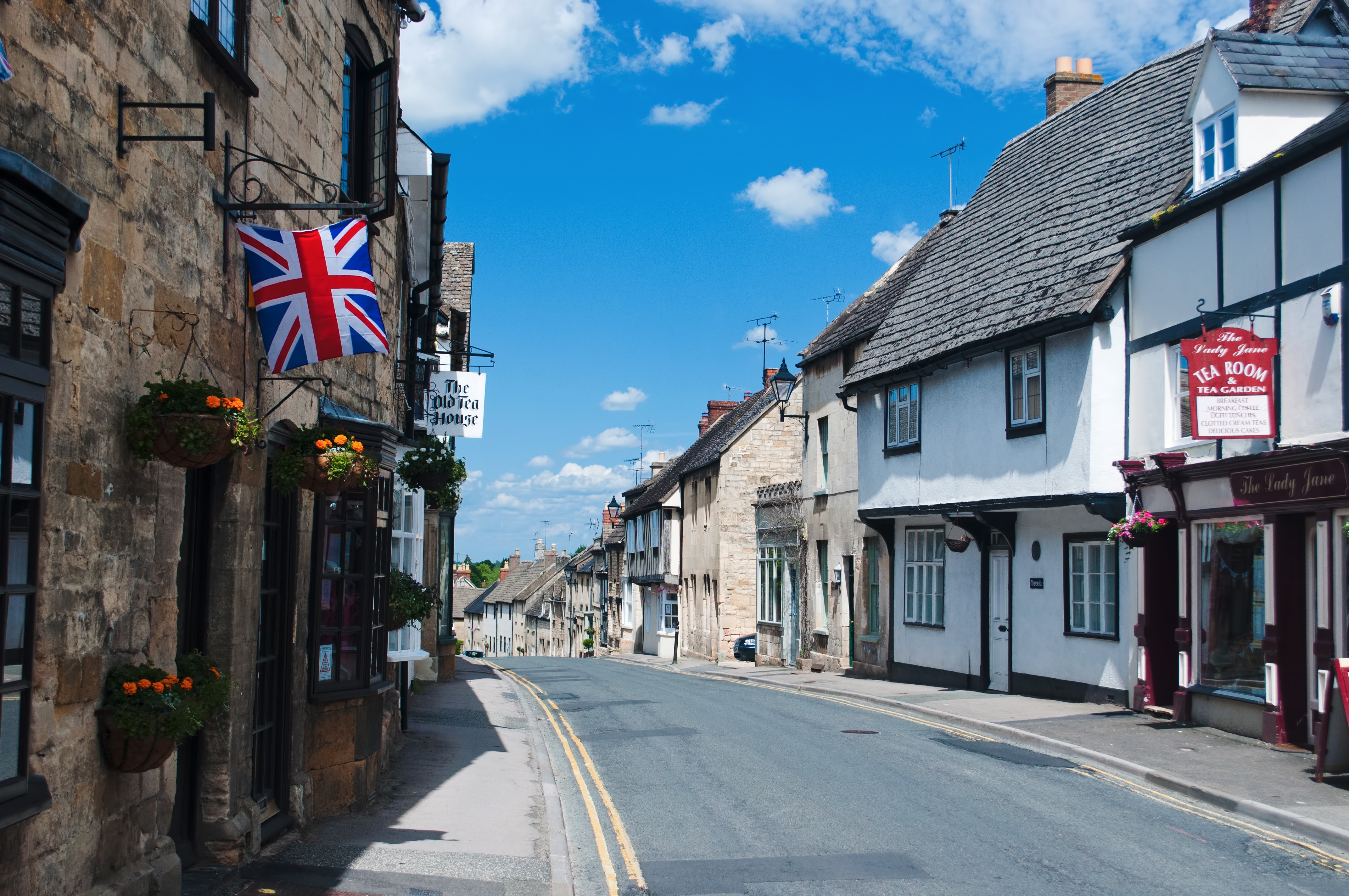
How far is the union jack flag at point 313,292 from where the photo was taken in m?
7.62

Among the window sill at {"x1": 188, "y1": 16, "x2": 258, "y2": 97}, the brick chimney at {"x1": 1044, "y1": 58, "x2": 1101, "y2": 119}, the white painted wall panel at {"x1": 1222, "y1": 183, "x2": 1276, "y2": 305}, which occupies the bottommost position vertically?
the window sill at {"x1": 188, "y1": 16, "x2": 258, "y2": 97}

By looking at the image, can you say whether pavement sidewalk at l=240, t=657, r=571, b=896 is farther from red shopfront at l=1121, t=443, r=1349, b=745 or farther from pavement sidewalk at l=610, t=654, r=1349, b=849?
red shopfront at l=1121, t=443, r=1349, b=745

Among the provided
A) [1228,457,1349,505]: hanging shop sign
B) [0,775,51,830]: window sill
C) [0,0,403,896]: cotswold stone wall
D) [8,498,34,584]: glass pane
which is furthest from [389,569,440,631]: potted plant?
[1228,457,1349,505]: hanging shop sign

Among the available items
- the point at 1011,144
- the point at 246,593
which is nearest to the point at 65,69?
the point at 246,593

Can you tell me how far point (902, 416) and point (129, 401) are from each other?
18970 millimetres

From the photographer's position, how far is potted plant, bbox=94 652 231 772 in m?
5.86

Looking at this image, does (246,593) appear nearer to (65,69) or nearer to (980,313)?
(65,69)

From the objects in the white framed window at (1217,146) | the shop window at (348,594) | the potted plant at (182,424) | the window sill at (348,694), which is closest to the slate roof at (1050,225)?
the white framed window at (1217,146)

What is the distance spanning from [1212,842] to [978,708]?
8.73m

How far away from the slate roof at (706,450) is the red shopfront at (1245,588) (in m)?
23.8

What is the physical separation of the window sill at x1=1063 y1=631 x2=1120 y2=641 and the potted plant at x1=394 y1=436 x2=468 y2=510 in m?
10.3

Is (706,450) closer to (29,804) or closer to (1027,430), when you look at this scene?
(1027,430)

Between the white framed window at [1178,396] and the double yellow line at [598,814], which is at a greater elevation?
the white framed window at [1178,396]

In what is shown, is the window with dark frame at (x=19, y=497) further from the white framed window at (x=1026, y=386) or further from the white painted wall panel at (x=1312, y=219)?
the white framed window at (x=1026, y=386)
